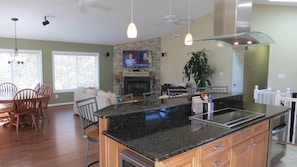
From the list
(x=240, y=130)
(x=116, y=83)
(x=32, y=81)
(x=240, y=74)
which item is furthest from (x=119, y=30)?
(x=240, y=130)

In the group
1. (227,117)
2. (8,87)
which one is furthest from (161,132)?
(8,87)

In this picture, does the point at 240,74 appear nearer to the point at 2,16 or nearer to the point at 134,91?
the point at 134,91

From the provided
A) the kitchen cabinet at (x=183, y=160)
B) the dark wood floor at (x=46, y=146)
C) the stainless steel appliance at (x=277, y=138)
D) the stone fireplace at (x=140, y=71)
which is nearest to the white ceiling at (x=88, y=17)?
the stone fireplace at (x=140, y=71)

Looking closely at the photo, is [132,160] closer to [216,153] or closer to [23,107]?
[216,153]

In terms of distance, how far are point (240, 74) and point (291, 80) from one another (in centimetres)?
149

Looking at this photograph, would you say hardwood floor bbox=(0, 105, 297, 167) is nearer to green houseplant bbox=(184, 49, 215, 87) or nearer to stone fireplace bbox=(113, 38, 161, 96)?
green houseplant bbox=(184, 49, 215, 87)

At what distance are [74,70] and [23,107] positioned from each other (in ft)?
12.2

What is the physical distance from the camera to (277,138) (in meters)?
2.81

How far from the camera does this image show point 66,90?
805cm

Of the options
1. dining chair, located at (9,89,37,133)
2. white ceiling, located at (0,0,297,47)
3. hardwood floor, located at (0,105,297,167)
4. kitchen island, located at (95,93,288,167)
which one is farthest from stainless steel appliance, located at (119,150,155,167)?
white ceiling, located at (0,0,297,47)

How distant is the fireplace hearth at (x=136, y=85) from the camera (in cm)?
892

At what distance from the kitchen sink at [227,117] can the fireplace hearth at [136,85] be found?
6.30 meters

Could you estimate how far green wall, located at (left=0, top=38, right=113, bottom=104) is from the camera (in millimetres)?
7016

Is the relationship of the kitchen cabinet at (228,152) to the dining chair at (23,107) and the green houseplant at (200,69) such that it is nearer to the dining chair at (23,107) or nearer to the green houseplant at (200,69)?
the dining chair at (23,107)
